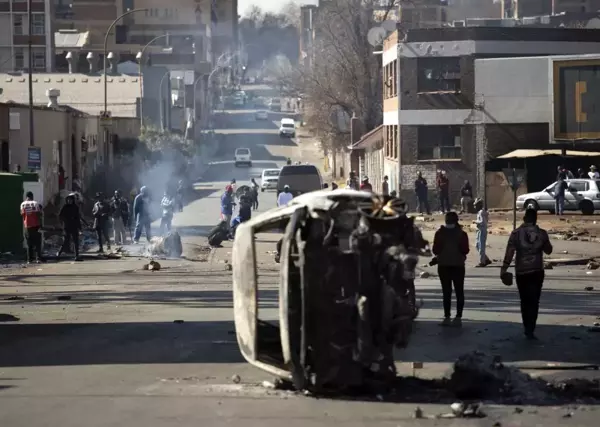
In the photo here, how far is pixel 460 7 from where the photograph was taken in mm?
112625

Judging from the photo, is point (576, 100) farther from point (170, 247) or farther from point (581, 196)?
point (170, 247)

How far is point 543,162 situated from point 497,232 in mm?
11603

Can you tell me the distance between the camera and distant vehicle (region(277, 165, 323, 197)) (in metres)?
46.9

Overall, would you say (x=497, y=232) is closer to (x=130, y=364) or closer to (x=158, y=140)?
(x=130, y=364)

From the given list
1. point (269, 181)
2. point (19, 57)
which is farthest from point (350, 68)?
point (19, 57)

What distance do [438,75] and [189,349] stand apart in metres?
37.7

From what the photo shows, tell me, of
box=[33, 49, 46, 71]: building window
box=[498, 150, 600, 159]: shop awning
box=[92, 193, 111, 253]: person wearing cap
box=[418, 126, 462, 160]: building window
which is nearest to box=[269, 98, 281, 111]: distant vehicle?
box=[33, 49, 46, 71]: building window

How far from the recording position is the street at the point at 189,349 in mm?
10312

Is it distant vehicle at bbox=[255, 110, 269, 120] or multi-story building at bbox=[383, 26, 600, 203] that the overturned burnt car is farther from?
distant vehicle at bbox=[255, 110, 269, 120]

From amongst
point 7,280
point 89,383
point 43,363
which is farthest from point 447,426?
point 7,280

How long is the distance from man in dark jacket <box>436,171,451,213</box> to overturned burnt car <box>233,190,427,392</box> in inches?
1391

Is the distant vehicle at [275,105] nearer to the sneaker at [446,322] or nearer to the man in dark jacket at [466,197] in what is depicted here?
the man in dark jacket at [466,197]

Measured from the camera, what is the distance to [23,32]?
349ft

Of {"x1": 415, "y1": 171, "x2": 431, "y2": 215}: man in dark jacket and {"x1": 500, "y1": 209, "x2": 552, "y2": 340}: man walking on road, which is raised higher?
{"x1": 415, "y1": 171, "x2": 431, "y2": 215}: man in dark jacket
